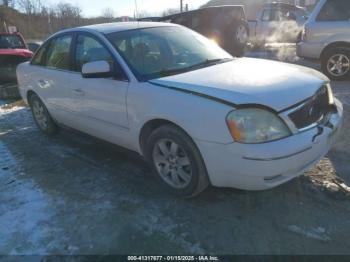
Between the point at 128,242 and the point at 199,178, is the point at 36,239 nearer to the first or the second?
the point at 128,242

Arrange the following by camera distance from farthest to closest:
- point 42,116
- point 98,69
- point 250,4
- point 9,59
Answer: point 250,4, point 9,59, point 42,116, point 98,69

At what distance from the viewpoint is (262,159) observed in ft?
9.16

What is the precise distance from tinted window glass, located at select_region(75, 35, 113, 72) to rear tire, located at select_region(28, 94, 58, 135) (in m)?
1.32

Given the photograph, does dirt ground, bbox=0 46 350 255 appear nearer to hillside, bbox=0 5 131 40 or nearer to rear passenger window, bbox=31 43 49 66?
rear passenger window, bbox=31 43 49 66

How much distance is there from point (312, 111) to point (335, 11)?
5.30 metres

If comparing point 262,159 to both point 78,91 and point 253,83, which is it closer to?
point 253,83

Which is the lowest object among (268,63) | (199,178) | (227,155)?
(199,178)

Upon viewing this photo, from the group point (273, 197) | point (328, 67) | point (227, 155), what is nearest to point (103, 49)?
point (227, 155)

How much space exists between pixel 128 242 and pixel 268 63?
237 cm

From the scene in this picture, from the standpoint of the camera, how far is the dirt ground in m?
2.85

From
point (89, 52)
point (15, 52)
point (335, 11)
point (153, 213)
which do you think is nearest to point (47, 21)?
point (15, 52)

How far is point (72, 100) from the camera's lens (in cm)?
452

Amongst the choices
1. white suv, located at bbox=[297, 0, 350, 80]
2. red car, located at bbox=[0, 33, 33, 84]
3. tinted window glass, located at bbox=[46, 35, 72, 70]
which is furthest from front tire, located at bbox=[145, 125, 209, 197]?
red car, located at bbox=[0, 33, 33, 84]

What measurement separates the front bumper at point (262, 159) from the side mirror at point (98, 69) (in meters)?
1.32
